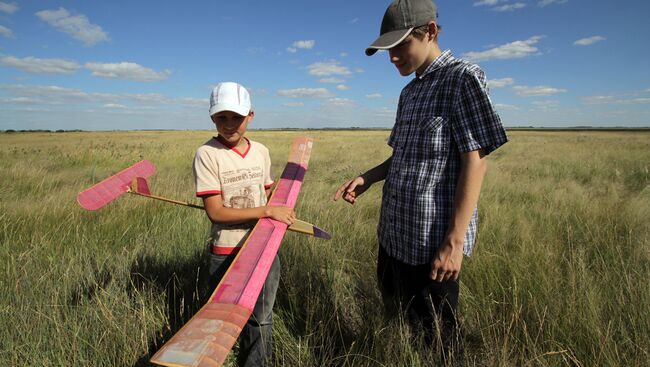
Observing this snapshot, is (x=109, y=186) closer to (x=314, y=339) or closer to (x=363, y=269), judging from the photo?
(x=314, y=339)

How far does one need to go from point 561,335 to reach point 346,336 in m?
1.29

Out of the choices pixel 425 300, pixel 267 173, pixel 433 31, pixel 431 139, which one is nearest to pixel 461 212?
pixel 431 139

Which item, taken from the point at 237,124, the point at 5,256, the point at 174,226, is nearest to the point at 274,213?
the point at 237,124

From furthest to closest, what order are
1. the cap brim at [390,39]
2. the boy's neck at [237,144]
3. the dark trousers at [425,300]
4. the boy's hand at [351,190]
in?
the boy's hand at [351,190], the boy's neck at [237,144], the dark trousers at [425,300], the cap brim at [390,39]

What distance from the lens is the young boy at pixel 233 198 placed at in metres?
1.71

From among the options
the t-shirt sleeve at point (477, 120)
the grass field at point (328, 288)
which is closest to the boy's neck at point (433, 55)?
the t-shirt sleeve at point (477, 120)

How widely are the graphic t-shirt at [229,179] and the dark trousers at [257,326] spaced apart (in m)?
0.10

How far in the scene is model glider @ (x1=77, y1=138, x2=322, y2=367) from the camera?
1014mm

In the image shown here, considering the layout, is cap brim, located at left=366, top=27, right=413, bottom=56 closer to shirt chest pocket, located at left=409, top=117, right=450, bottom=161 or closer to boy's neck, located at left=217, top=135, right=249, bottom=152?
shirt chest pocket, located at left=409, top=117, right=450, bottom=161

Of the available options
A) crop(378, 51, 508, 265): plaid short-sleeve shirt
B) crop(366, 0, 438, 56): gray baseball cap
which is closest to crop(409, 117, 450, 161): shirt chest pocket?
crop(378, 51, 508, 265): plaid short-sleeve shirt

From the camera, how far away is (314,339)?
2061 millimetres

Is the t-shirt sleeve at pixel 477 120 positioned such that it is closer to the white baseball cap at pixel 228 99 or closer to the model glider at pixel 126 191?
the model glider at pixel 126 191

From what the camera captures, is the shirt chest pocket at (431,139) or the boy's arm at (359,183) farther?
the boy's arm at (359,183)

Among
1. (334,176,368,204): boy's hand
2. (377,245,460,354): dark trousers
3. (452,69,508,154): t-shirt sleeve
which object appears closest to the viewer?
(452,69,508,154): t-shirt sleeve
